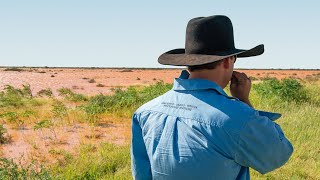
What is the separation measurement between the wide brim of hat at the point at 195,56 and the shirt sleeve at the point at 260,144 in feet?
1.06

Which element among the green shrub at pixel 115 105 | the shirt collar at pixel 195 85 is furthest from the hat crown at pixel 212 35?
the green shrub at pixel 115 105

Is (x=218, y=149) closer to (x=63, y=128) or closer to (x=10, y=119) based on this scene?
(x=63, y=128)

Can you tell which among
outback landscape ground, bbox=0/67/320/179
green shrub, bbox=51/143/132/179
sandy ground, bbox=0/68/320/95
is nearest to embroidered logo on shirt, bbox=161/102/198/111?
outback landscape ground, bbox=0/67/320/179

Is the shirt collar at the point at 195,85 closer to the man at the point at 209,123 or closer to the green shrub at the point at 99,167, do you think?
the man at the point at 209,123

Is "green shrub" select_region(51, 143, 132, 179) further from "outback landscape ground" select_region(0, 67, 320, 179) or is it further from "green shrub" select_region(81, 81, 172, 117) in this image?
"green shrub" select_region(81, 81, 172, 117)

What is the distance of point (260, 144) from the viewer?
6.38 feet

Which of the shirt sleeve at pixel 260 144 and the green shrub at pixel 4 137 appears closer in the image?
the shirt sleeve at pixel 260 144

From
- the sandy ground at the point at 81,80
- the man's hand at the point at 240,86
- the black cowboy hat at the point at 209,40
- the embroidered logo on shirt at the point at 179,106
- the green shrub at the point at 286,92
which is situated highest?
the black cowboy hat at the point at 209,40

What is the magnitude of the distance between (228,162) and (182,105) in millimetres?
335

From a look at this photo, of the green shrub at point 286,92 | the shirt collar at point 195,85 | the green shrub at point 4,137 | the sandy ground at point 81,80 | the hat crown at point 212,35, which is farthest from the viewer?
the sandy ground at point 81,80

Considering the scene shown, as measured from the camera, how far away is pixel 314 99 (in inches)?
632

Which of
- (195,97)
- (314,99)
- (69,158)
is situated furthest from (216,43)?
(314,99)

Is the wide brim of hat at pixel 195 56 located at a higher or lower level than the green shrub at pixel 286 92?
higher

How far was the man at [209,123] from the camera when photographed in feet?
6.36
